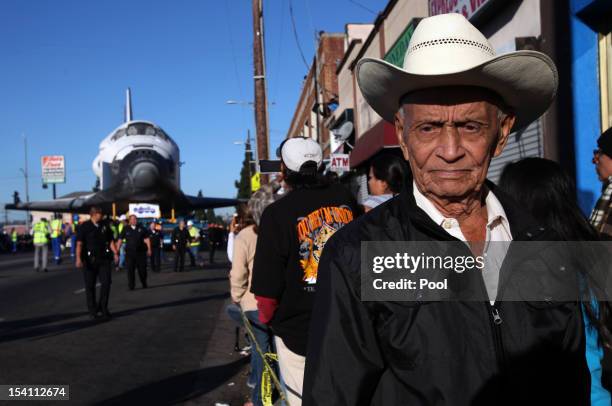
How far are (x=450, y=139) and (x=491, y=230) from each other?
1.21 feet

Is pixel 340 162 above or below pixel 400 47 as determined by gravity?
below

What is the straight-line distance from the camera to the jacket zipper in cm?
167

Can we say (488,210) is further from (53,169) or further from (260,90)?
(53,169)

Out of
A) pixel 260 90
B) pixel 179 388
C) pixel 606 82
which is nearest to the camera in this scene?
pixel 179 388

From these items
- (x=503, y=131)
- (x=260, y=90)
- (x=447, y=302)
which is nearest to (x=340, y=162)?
(x=260, y=90)

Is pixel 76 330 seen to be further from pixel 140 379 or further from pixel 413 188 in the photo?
pixel 413 188

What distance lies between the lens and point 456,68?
1.88 metres

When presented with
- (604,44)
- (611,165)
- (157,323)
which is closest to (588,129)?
(604,44)

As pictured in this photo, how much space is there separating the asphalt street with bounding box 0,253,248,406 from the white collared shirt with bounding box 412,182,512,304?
4.40 metres

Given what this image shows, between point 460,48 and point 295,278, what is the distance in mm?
1935

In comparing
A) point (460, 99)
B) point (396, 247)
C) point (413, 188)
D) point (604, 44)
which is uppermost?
point (604, 44)

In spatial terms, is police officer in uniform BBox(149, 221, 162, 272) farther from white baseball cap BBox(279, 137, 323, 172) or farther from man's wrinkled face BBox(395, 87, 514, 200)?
man's wrinkled face BBox(395, 87, 514, 200)

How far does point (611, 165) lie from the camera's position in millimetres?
3818

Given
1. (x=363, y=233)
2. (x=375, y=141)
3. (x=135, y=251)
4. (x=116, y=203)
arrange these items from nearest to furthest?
(x=363, y=233), (x=135, y=251), (x=375, y=141), (x=116, y=203)
